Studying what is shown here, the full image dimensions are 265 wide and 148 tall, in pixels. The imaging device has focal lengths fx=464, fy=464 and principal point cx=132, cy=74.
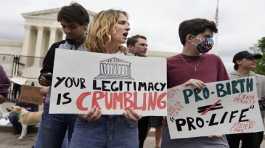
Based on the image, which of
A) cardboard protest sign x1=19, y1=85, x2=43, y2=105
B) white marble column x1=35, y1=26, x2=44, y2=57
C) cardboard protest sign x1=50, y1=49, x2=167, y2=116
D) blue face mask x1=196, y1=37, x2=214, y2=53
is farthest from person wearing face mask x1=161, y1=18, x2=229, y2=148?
white marble column x1=35, y1=26, x2=44, y2=57

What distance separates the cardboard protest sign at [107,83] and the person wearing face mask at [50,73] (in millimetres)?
686

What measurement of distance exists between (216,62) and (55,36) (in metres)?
69.4

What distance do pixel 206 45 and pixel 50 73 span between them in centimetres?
129

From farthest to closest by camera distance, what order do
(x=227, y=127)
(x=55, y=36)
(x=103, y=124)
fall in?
(x=55, y=36)
(x=227, y=127)
(x=103, y=124)

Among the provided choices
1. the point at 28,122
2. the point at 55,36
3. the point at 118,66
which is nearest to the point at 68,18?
the point at 118,66

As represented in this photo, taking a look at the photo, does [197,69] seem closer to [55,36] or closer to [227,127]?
[227,127]

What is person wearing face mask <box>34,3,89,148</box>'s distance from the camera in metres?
3.78


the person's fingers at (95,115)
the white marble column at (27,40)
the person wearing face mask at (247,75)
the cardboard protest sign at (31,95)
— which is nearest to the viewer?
the person's fingers at (95,115)

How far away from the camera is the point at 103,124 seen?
2.99 metres

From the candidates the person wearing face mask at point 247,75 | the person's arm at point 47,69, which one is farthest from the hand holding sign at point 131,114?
the person wearing face mask at point 247,75

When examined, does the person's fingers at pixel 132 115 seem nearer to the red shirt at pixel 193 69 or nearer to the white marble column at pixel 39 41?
the red shirt at pixel 193 69

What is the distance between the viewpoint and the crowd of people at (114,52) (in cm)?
298

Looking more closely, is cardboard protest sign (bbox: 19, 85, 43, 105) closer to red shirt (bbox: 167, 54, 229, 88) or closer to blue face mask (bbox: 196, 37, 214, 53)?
red shirt (bbox: 167, 54, 229, 88)

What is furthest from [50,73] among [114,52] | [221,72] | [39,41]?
[39,41]
